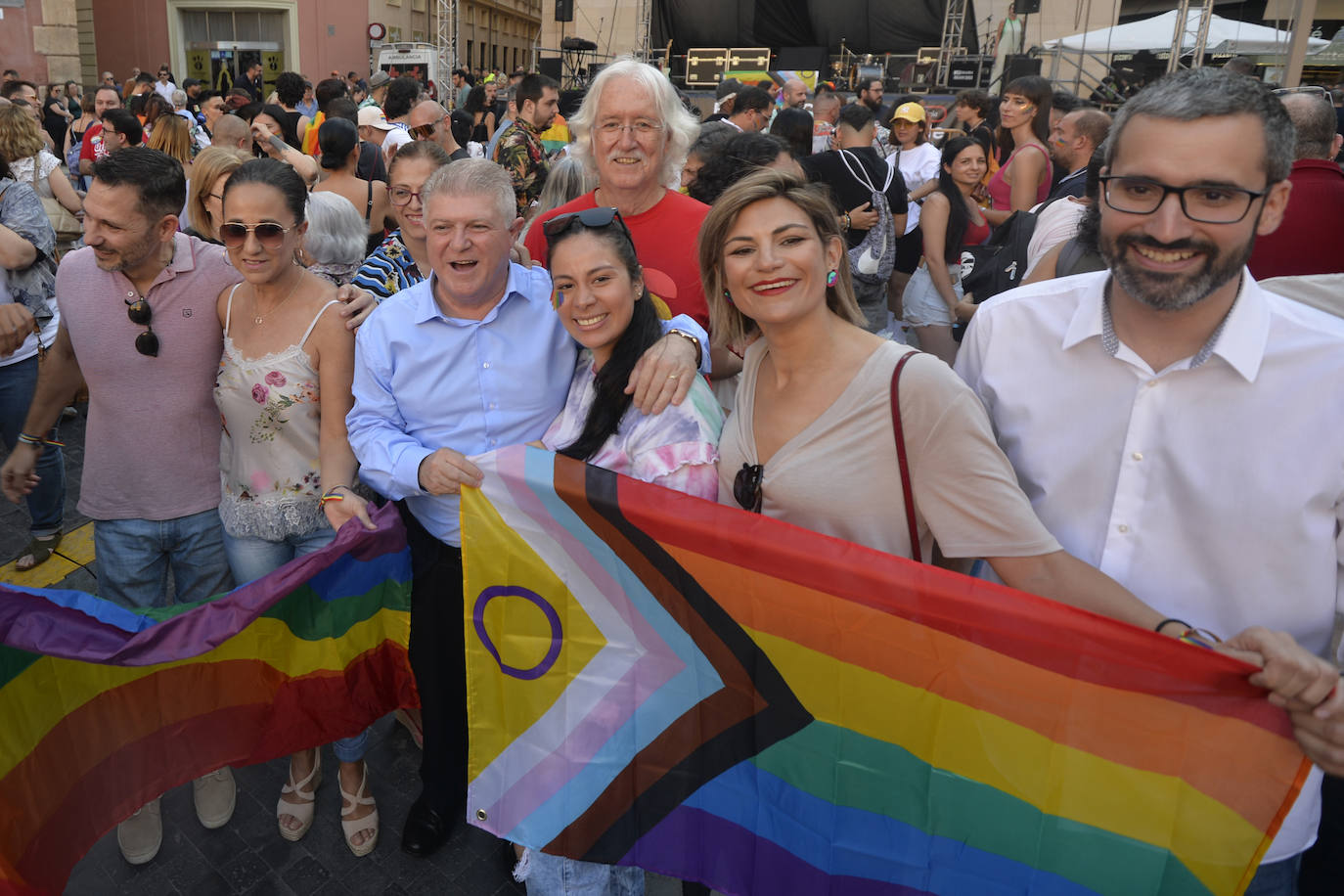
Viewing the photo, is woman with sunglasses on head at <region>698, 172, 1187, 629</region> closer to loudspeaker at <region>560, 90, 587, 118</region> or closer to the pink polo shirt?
the pink polo shirt

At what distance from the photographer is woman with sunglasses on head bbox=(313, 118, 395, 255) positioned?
5016 mm

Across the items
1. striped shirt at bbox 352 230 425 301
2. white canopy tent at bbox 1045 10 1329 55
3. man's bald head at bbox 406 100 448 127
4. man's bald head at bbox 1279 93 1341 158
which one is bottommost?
striped shirt at bbox 352 230 425 301

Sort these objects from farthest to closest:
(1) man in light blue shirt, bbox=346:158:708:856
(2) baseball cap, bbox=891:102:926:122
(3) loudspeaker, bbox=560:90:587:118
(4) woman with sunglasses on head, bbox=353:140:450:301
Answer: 1. (3) loudspeaker, bbox=560:90:587:118
2. (2) baseball cap, bbox=891:102:926:122
3. (4) woman with sunglasses on head, bbox=353:140:450:301
4. (1) man in light blue shirt, bbox=346:158:708:856

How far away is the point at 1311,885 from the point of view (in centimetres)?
204

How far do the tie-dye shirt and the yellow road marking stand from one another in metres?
3.56

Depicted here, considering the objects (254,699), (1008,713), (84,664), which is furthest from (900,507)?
(84,664)

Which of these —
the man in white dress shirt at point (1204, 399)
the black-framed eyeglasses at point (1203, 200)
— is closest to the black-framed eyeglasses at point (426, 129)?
the man in white dress shirt at point (1204, 399)

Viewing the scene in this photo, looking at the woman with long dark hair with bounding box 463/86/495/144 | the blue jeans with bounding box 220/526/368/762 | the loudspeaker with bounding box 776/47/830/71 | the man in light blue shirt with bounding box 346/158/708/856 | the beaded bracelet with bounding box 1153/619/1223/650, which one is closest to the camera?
the beaded bracelet with bounding box 1153/619/1223/650

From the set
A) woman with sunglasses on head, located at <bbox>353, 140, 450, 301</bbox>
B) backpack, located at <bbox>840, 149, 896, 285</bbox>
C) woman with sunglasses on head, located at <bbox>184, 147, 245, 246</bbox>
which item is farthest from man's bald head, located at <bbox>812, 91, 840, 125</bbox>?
woman with sunglasses on head, located at <bbox>184, 147, 245, 246</bbox>

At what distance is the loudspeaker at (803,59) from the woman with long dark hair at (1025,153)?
78.7ft

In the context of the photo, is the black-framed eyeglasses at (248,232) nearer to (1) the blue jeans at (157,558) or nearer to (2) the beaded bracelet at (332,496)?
(2) the beaded bracelet at (332,496)

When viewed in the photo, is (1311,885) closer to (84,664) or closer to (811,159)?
(84,664)

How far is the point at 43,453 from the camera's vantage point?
3.84 m

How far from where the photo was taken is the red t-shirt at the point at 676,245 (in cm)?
299
